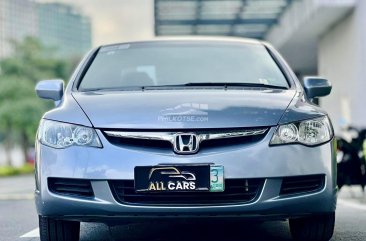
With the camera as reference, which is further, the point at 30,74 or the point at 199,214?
the point at 30,74

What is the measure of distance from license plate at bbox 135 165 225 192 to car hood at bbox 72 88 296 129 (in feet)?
0.79

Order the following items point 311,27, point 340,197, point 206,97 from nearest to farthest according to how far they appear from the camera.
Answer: point 206,97
point 340,197
point 311,27

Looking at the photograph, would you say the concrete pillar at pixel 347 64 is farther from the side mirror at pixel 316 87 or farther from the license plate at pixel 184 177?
the license plate at pixel 184 177

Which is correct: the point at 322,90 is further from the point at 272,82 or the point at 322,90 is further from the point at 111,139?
the point at 111,139

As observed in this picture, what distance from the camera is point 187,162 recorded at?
4156mm

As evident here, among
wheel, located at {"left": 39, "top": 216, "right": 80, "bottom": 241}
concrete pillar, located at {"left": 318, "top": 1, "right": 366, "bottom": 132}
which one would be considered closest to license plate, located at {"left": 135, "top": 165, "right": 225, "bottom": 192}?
wheel, located at {"left": 39, "top": 216, "right": 80, "bottom": 241}

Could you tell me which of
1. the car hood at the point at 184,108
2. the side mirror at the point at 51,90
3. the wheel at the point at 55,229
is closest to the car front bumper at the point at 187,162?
the car hood at the point at 184,108

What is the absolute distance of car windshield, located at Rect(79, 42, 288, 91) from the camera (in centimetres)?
532

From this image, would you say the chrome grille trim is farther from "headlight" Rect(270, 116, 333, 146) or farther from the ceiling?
the ceiling

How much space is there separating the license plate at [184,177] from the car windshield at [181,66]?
114 cm

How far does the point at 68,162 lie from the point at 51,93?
3.63ft

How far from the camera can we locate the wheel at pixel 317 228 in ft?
15.4

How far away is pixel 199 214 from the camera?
4.25m

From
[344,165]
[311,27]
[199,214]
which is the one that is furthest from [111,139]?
[311,27]
